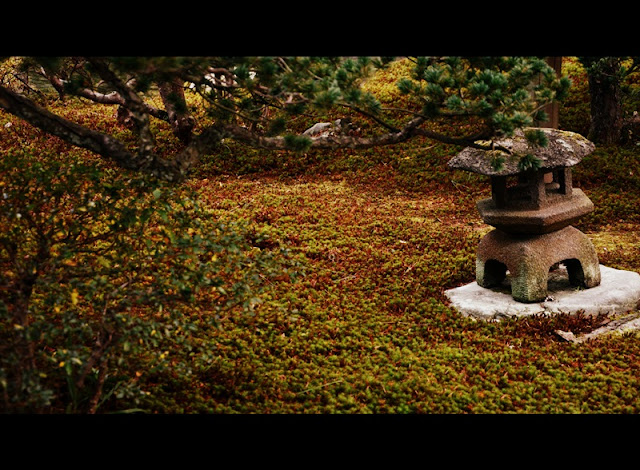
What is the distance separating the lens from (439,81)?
4.41 meters

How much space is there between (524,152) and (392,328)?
2195 mm

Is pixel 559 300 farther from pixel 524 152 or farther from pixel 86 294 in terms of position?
pixel 86 294

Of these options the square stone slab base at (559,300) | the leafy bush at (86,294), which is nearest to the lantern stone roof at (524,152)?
the square stone slab base at (559,300)

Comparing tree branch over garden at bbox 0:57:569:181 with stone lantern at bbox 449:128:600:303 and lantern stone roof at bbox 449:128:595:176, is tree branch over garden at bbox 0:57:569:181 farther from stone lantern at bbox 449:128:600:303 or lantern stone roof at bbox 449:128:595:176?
stone lantern at bbox 449:128:600:303

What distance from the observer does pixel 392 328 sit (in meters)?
6.32

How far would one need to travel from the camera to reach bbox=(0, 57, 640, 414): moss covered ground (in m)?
5.05

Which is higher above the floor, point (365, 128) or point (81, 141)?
point (81, 141)

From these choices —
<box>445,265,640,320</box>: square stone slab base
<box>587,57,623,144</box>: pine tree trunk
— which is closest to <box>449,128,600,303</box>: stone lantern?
<box>445,265,640,320</box>: square stone slab base

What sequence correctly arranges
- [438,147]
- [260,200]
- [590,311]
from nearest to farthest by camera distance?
1. [590,311]
2. [260,200]
3. [438,147]

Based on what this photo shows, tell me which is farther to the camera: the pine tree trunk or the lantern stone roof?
the pine tree trunk

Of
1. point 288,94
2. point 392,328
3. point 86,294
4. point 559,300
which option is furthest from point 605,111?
point 86,294

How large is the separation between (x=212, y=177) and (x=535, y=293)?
6.45 metres
